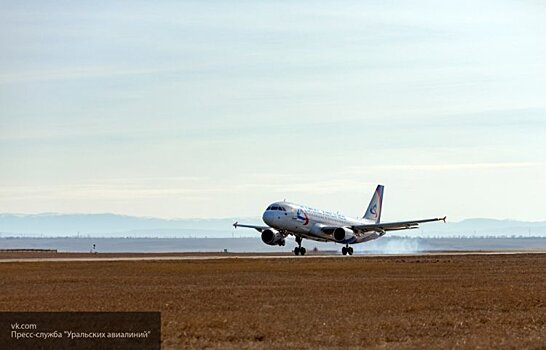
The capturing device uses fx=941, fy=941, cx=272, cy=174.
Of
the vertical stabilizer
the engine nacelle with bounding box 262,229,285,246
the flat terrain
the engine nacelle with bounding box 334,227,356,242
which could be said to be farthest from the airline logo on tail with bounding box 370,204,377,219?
the flat terrain

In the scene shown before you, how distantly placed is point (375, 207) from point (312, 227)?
24.7m

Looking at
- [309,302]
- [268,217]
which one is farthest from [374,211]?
[309,302]

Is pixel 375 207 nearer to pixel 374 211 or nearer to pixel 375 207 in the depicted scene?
pixel 375 207

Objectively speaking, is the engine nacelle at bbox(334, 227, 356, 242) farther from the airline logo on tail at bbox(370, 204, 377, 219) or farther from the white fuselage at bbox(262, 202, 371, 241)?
the airline logo on tail at bbox(370, 204, 377, 219)

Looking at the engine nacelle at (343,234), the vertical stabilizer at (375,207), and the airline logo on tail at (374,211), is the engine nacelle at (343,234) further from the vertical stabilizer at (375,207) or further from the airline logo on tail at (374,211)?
the airline logo on tail at (374,211)

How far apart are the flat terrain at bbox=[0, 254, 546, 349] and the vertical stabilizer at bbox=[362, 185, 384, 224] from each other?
196 feet

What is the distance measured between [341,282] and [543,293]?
428 inches

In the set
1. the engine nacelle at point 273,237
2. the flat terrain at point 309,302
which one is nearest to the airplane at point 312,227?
the engine nacelle at point 273,237

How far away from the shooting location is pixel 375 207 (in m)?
122

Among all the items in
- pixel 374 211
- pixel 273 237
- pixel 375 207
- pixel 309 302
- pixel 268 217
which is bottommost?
pixel 309 302

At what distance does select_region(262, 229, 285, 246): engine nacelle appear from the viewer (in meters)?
100

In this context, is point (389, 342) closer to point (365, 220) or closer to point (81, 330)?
point (81, 330)

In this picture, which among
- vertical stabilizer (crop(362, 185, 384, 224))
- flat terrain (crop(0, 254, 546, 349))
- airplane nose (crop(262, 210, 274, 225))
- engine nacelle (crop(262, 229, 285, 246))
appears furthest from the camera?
vertical stabilizer (crop(362, 185, 384, 224))

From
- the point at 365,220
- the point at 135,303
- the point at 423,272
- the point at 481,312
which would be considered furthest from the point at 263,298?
the point at 365,220
